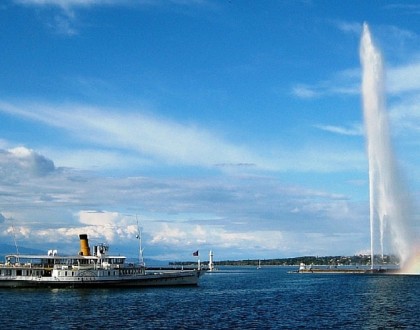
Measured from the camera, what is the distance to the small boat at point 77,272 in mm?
122438

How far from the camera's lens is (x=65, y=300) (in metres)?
98.1

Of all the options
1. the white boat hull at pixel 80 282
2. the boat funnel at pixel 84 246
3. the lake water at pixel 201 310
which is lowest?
the lake water at pixel 201 310

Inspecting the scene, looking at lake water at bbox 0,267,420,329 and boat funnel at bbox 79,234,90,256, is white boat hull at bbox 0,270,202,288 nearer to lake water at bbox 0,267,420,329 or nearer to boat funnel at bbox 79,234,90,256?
lake water at bbox 0,267,420,329

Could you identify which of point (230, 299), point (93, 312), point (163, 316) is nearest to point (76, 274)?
point (230, 299)

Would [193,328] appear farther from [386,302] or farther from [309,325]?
[386,302]

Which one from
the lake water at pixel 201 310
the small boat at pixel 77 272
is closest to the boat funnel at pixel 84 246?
the small boat at pixel 77 272

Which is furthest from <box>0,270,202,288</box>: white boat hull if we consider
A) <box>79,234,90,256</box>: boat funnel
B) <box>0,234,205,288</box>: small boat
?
<box>79,234,90,256</box>: boat funnel

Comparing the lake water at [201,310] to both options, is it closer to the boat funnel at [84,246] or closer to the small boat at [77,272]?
the small boat at [77,272]

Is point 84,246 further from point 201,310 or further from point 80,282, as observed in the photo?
point 201,310

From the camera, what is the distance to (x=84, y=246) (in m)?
129

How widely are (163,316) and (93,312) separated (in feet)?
36.2

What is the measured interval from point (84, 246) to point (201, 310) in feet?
173

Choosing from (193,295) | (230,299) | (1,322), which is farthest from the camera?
(193,295)

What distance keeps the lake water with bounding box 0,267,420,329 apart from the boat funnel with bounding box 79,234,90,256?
12.7 m
